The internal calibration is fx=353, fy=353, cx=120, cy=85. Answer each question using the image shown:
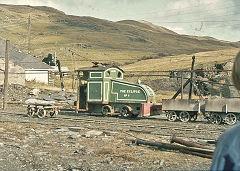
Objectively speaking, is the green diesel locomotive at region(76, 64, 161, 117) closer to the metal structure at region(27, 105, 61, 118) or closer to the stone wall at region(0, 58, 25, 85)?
the metal structure at region(27, 105, 61, 118)

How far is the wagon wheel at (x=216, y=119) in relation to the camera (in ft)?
64.7

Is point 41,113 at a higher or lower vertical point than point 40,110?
lower

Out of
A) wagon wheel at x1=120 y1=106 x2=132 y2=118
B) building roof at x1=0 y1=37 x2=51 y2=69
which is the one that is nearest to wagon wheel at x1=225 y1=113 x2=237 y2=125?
wagon wheel at x1=120 y1=106 x2=132 y2=118

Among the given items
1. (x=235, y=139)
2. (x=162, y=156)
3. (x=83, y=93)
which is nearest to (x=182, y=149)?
(x=162, y=156)

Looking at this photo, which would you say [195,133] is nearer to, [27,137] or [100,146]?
[100,146]

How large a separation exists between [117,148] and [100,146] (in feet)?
2.23

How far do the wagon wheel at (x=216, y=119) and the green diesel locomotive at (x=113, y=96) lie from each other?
3953 mm

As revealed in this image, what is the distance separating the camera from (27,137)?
501 inches

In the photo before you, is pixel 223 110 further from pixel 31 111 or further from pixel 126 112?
pixel 31 111

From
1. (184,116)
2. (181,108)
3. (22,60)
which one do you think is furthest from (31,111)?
(22,60)

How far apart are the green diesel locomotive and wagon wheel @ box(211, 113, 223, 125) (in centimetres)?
395

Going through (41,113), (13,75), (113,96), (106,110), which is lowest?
(41,113)

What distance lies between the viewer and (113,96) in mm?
22984

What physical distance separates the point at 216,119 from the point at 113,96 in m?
6.74
